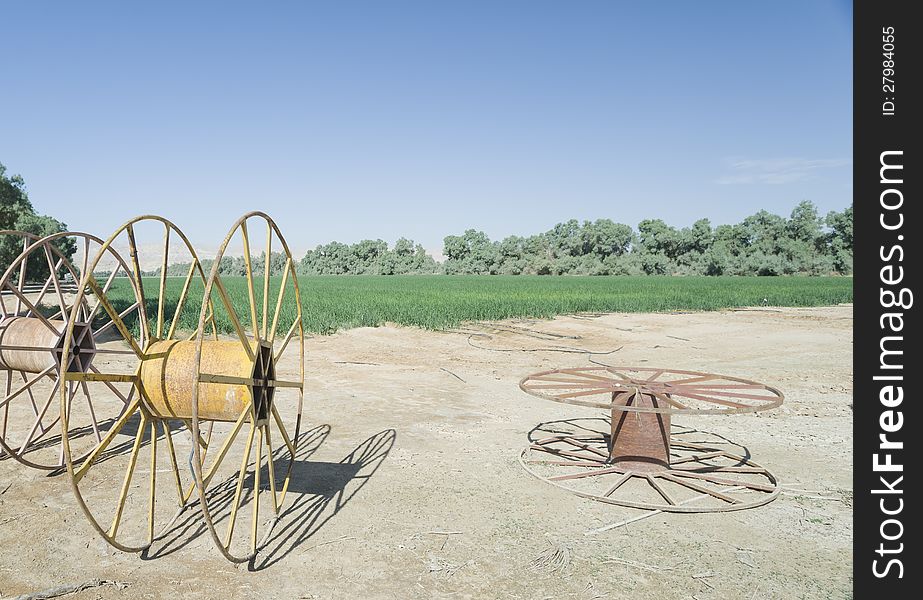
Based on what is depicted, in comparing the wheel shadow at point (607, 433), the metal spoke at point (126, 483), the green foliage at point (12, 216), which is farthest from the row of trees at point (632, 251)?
the metal spoke at point (126, 483)

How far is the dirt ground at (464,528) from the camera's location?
4.66m

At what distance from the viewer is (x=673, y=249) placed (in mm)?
107312

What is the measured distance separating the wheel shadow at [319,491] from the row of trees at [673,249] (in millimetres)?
90133

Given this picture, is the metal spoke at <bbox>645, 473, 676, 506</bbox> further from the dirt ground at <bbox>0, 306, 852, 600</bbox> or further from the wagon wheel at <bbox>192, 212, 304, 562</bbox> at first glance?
the wagon wheel at <bbox>192, 212, 304, 562</bbox>

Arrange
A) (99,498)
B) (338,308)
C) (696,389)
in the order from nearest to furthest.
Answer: (99,498)
(696,389)
(338,308)

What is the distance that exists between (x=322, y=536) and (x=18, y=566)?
2218 millimetres

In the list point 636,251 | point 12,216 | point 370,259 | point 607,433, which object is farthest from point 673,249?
point 607,433

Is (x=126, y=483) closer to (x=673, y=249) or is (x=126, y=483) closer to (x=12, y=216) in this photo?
(x=12, y=216)

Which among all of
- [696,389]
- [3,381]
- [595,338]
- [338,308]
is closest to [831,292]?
[595,338]

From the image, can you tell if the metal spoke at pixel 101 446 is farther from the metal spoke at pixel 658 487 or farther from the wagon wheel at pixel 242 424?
the metal spoke at pixel 658 487

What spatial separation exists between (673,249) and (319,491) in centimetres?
10748

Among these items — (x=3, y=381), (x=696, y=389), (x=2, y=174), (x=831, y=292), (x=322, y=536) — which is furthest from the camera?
(x=831, y=292)
